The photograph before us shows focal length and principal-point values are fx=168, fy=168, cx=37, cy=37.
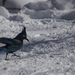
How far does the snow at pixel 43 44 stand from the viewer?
194cm

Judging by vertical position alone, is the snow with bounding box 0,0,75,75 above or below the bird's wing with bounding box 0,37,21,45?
below

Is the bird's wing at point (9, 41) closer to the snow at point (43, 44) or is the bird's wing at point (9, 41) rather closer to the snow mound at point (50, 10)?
the snow at point (43, 44)

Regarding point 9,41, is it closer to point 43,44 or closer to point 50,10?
point 43,44

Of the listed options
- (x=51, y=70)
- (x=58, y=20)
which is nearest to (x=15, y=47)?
(x=51, y=70)

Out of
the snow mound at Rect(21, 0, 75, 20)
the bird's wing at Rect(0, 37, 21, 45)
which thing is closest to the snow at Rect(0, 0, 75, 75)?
the snow mound at Rect(21, 0, 75, 20)

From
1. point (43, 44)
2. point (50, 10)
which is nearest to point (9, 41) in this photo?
point (43, 44)

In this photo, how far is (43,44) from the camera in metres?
2.90

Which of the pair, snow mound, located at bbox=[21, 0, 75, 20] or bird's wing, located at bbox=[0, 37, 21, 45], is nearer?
bird's wing, located at bbox=[0, 37, 21, 45]

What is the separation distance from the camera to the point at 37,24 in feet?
13.5

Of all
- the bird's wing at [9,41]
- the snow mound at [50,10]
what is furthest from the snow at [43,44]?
the bird's wing at [9,41]

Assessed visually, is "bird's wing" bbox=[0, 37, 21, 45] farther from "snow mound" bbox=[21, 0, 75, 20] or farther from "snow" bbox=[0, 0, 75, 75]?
"snow mound" bbox=[21, 0, 75, 20]

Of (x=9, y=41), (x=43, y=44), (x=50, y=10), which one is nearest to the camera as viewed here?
(x=9, y=41)

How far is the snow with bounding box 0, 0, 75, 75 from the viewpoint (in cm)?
194

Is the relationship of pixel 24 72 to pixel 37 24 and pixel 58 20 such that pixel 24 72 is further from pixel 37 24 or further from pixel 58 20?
pixel 58 20
